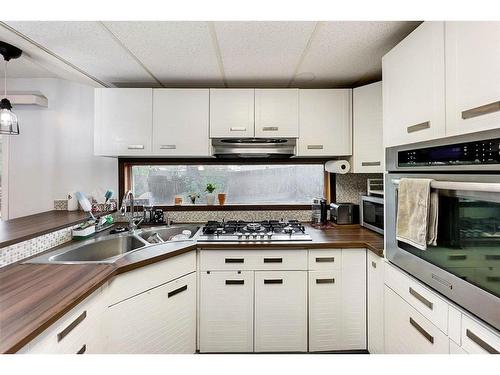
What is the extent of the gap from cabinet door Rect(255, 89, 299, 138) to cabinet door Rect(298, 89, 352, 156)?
0.23ft

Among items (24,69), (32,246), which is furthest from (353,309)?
(24,69)

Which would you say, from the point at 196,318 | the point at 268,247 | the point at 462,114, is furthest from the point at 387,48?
the point at 196,318

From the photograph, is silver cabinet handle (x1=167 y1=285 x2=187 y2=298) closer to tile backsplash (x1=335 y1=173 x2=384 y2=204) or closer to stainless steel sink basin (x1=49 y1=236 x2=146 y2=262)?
stainless steel sink basin (x1=49 y1=236 x2=146 y2=262)

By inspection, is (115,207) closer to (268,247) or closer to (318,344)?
(268,247)

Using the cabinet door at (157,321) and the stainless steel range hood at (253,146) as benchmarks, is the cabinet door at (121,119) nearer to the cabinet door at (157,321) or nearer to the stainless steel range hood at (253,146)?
the stainless steel range hood at (253,146)

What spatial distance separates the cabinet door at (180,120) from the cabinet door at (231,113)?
0.22 feet

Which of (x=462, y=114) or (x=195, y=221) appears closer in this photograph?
(x=462, y=114)

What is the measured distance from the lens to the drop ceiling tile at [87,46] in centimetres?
147

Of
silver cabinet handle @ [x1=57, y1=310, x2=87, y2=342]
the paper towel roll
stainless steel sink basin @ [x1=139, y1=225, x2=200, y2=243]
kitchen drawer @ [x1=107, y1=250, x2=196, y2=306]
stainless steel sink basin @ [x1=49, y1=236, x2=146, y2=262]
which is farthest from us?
the paper towel roll

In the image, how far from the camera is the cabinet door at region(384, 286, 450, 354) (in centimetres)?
113

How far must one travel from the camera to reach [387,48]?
173cm

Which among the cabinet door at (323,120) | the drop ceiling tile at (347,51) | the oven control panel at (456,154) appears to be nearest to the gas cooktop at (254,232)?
the cabinet door at (323,120)

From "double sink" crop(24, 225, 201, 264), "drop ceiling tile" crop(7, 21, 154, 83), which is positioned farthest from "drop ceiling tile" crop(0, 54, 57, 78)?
"double sink" crop(24, 225, 201, 264)
